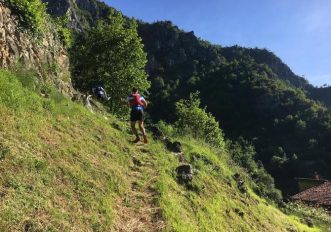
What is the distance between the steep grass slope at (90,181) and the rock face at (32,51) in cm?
98

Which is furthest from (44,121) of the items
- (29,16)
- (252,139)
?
(252,139)

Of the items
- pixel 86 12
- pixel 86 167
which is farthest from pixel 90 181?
pixel 86 12

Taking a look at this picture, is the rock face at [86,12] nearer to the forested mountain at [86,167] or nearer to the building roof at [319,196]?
the building roof at [319,196]

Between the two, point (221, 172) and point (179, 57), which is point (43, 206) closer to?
point (221, 172)

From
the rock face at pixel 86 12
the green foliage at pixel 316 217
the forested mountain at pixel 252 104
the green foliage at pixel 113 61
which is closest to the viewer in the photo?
the green foliage at pixel 316 217

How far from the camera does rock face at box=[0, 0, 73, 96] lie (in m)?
14.8

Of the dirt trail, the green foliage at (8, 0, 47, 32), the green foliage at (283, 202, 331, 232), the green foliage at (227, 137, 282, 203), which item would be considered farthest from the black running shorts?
the green foliage at (283, 202, 331, 232)

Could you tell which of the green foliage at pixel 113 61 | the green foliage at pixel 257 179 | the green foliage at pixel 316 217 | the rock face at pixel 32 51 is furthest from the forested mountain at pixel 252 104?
the rock face at pixel 32 51

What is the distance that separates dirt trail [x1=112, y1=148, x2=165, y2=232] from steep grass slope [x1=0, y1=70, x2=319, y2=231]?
0.10ft

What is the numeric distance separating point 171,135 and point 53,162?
10708mm

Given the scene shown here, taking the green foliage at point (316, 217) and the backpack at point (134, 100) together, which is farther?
the green foliage at point (316, 217)

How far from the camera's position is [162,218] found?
1154 centimetres

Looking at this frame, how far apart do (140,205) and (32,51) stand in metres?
8.19

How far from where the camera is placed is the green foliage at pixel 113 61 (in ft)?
122
